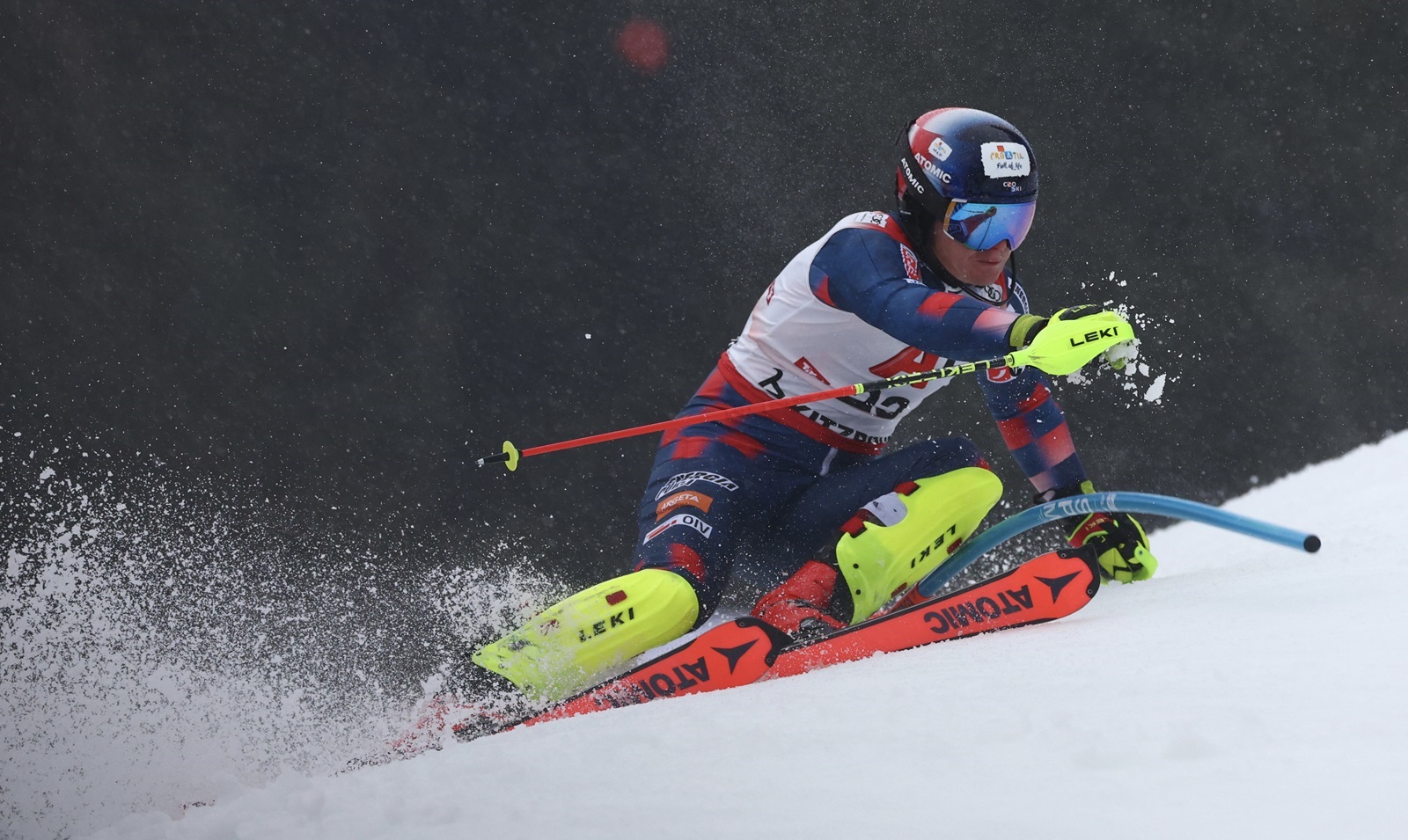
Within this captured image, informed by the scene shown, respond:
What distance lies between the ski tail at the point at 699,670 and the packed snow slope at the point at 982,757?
281 mm

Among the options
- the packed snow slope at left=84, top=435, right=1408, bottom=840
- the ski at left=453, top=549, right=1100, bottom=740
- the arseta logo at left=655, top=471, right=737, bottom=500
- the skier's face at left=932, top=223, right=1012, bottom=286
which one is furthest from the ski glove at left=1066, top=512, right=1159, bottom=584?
the arseta logo at left=655, top=471, right=737, bottom=500

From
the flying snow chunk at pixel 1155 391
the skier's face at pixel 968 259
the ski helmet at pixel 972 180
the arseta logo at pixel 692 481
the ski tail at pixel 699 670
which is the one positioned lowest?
the ski tail at pixel 699 670

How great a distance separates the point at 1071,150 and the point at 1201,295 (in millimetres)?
767

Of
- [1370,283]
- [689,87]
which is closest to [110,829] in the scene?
[689,87]

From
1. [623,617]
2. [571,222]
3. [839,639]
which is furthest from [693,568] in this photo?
[571,222]

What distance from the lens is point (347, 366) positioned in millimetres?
4391

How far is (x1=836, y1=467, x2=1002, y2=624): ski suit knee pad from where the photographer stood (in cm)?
244

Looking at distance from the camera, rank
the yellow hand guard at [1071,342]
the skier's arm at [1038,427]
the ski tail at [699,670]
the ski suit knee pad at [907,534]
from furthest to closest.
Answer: the skier's arm at [1038,427]
the ski suit knee pad at [907,534]
the ski tail at [699,670]
the yellow hand guard at [1071,342]

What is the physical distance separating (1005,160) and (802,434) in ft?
2.50

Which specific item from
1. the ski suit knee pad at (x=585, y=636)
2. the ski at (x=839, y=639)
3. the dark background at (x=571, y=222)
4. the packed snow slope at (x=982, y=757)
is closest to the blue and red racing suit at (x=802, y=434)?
the ski suit knee pad at (x=585, y=636)

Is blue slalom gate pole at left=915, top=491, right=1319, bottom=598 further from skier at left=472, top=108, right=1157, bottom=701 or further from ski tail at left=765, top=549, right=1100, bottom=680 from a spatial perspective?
ski tail at left=765, top=549, right=1100, bottom=680

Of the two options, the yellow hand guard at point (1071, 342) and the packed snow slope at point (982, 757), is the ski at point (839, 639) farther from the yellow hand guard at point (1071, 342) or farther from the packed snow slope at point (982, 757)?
the yellow hand guard at point (1071, 342)

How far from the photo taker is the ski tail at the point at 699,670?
2.20 m

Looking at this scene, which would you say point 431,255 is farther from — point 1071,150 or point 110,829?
point 110,829
